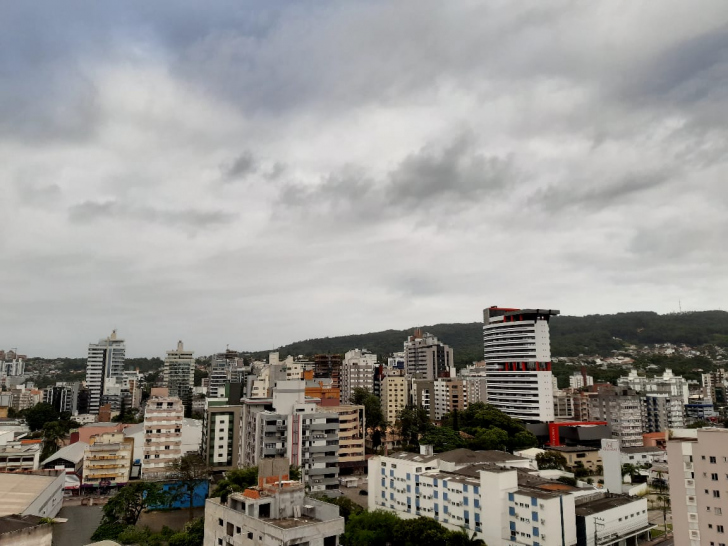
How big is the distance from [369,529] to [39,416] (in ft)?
358

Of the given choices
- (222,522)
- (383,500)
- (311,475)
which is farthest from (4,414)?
(222,522)

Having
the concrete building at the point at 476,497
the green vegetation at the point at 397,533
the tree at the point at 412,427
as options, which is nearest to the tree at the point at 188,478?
the concrete building at the point at 476,497

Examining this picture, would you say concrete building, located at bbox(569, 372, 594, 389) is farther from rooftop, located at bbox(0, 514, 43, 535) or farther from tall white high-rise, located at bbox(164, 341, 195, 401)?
rooftop, located at bbox(0, 514, 43, 535)

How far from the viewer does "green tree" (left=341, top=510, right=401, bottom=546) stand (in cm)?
4225

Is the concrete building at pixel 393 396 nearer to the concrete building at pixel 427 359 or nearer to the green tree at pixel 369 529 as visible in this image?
the concrete building at pixel 427 359

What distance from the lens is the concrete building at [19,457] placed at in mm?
77938

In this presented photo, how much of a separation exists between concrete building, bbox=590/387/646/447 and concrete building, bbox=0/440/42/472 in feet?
329

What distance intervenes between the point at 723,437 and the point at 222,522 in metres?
32.8

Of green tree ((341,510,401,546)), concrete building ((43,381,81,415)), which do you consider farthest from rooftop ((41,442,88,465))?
concrete building ((43,381,81,415))

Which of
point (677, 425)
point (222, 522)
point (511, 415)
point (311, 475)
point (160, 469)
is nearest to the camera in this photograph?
point (222, 522)

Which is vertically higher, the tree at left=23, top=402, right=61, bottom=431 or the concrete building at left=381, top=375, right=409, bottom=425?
the concrete building at left=381, top=375, right=409, bottom=425

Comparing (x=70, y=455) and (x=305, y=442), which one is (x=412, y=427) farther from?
(x=70, y=455)

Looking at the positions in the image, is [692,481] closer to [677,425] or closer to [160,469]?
[160,469]

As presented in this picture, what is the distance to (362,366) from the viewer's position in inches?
5349
